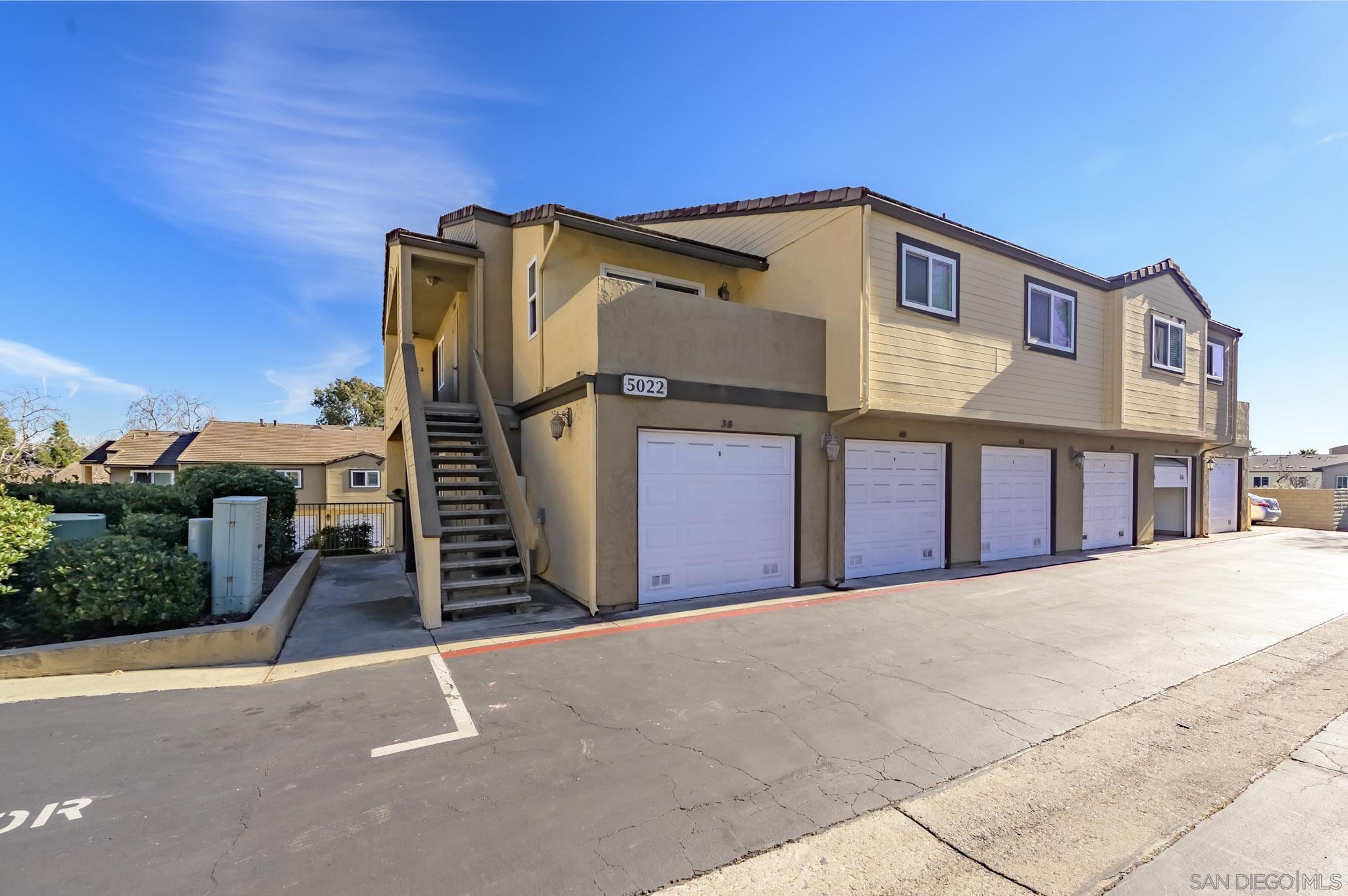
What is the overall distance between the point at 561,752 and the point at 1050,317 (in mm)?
11816

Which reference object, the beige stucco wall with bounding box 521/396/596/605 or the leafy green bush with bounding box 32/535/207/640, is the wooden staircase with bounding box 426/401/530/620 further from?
the leafy green bush with bounding box 32/535/207/640

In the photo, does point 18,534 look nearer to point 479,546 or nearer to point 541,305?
point 479,546

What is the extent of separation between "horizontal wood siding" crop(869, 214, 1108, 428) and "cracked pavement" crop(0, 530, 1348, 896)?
391cm

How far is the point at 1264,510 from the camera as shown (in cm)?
1936

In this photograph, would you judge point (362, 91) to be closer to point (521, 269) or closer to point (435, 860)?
point (521, 269)

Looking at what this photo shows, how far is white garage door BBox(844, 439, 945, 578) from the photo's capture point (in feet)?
30.3

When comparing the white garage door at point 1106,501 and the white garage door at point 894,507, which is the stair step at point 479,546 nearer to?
the white garage door at point 894,507

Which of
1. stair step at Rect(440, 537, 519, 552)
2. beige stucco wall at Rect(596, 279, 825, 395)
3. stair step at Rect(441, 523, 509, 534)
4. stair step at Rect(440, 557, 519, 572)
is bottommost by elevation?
stair step at Rect(440, 557, 519, 572)

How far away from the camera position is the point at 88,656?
494 centimetres

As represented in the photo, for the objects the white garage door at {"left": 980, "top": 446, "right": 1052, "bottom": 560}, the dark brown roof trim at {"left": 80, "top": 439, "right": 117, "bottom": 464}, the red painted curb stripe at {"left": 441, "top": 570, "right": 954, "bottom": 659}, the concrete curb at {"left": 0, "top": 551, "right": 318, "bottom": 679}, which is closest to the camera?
the concrete curb at {"left": 0, "top": 551, "right": 318, "bottom": 679}

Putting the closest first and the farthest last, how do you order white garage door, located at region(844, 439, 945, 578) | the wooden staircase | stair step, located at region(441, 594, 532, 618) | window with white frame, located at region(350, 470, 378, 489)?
stair step, located at region(441, 594, 532, 618), the wooden staircase, white garage door, located at region(844, 439, 945, 578), window with white frame, located at region(350, 470, 378, 489)

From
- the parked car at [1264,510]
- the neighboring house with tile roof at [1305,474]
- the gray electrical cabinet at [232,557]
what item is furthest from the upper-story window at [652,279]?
the neighboring house with tile roof at [1305,474]

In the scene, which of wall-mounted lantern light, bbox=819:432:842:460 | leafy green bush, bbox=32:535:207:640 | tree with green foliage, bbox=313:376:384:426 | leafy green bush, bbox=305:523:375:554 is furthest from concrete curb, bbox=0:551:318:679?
tree with green foliage, bbox=313:376:384:426

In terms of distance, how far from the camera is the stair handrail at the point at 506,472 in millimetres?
7719
